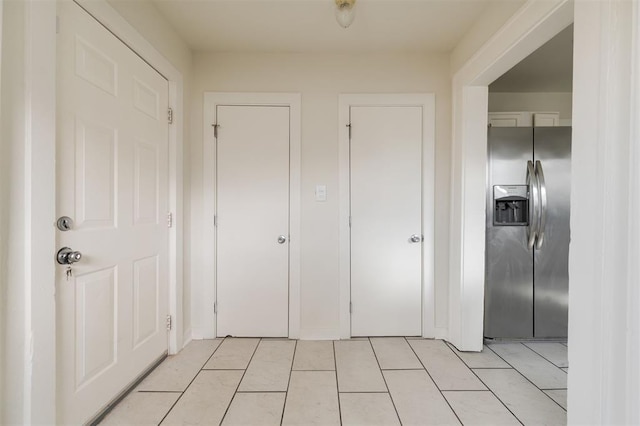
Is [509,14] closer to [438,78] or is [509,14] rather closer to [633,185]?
[438,78]

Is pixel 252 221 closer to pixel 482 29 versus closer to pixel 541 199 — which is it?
pixel 482 29

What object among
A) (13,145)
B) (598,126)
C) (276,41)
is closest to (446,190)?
(598,126)

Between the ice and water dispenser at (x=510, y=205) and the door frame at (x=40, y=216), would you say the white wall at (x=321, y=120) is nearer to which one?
the ice and water dispenser at (x=510, y=205)

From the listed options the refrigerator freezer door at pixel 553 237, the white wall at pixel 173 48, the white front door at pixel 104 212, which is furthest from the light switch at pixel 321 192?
the refrigerator freezer door at pixel 553 237

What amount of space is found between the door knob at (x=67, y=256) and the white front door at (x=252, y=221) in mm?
1189

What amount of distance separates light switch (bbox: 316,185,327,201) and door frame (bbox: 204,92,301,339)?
0.16m

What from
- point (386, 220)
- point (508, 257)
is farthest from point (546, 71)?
Answer: point (386, 220)

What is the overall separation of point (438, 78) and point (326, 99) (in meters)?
0.98

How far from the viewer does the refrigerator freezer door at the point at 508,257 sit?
234cm

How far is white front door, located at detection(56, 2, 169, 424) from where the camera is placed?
52.2 inches

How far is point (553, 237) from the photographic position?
7.74ft

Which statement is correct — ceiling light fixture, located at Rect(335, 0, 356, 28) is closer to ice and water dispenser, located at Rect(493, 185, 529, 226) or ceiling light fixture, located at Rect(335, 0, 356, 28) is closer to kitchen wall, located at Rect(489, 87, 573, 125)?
ice and water dispenser, located at Rect(493, 185, 529, 226)

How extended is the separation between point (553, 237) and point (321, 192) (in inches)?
76.1

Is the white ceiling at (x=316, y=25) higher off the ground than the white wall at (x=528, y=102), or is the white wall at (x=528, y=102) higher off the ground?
the white ceiling at (x=316, y=25)
